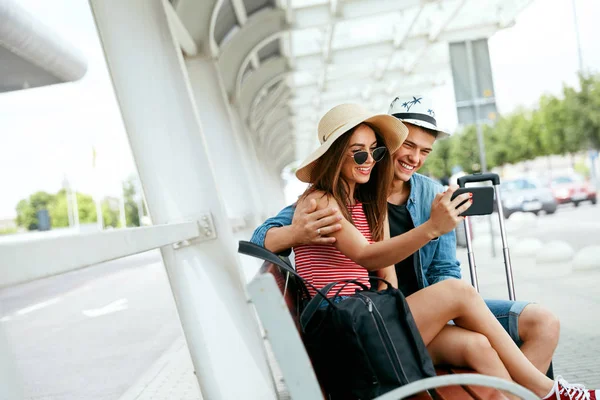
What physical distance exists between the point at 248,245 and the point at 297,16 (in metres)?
10.2

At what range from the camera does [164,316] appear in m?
5.57

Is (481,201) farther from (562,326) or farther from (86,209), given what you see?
(562,326)

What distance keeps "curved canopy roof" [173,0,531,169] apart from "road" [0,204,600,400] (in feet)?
9.82

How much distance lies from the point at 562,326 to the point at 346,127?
4235 millimetres

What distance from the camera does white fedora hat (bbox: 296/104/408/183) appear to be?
3.05m

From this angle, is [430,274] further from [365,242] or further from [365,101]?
[365,101]

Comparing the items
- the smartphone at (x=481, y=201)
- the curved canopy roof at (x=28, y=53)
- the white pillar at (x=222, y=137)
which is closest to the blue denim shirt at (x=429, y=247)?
the smartphone at (x=481, y=201)

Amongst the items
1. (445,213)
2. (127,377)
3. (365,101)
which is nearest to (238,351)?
(127,377)

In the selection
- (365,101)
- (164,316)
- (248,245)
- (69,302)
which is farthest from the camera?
(365,101)

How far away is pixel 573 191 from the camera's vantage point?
28891 millimetres

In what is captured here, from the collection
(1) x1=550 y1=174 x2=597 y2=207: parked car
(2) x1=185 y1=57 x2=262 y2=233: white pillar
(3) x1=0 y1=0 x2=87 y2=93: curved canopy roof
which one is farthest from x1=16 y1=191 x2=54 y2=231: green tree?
(1) x1=550 y1=174 x2=597 y2=207: parked car

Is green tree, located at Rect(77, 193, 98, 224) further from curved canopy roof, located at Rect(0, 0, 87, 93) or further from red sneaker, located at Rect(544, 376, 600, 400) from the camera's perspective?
red sneaker, located at Rect(544, 376, 600, 400)

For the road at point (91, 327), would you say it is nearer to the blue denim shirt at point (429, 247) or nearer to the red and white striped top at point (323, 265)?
the red and white striped top at point (323, 265)

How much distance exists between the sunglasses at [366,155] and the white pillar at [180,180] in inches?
54.3
